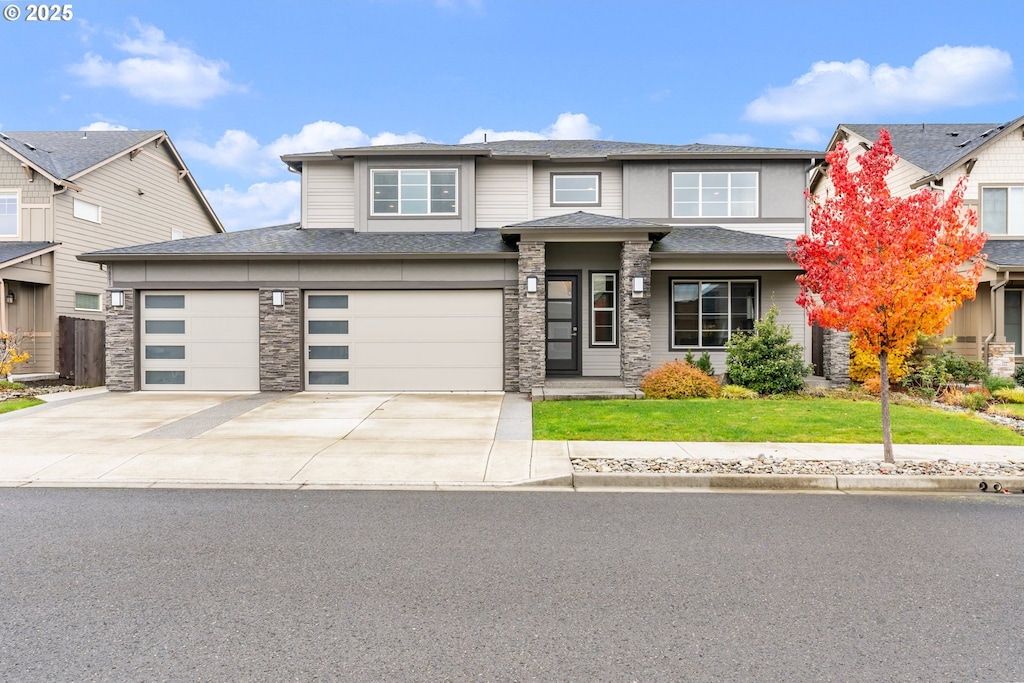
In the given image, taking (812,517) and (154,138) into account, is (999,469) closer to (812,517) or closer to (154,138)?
(812,517)

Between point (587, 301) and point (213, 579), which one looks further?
point (587, 301)

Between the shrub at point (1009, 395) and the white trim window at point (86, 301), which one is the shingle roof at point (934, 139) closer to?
the shrub at point (1009, 395)

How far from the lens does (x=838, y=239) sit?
7.63 meters

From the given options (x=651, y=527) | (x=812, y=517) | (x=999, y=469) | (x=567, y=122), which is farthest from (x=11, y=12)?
(x=567, y=122)

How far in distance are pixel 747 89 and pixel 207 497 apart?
1179 inches

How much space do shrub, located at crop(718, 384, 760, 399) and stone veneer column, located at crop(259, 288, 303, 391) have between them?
10.1 metres

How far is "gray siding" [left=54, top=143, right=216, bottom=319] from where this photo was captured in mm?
18641

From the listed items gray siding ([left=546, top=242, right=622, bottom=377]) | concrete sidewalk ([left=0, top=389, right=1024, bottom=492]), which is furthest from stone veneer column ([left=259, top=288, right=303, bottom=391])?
gray siding ([left=546, top=242, right=622, bottom=377])

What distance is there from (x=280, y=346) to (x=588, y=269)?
317 inches

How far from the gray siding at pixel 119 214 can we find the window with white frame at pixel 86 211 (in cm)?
13

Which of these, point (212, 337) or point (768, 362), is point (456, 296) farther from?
point (768, 362)

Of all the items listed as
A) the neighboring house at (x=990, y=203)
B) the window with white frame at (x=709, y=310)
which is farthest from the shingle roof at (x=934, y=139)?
the window with white frame at (x=709, y=310)

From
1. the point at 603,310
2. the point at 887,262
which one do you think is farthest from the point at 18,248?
the point at 887,262

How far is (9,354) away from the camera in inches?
625
